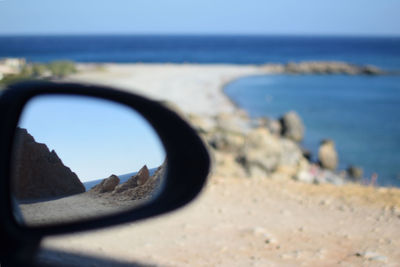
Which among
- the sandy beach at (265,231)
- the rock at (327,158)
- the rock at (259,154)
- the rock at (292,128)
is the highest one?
the sandy beach at (265,231)

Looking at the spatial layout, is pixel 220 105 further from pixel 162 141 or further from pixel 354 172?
pixel 162 141

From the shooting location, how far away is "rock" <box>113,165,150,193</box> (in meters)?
2.11

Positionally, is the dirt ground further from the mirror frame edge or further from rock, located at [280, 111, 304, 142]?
rock, located at [280, 111, 304, 142]

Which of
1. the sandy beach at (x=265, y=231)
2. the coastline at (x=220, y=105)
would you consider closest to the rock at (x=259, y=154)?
the coastline at (x=220, y=105)

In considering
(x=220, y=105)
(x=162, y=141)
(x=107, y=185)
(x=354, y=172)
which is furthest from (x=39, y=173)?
(x=220, y=105)

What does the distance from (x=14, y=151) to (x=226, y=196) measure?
492cm

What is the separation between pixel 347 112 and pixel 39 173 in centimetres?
3378

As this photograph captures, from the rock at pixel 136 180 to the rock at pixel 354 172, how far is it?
16.6 m

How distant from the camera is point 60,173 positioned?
2.03m

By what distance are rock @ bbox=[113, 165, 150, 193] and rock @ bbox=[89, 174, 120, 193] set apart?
0.08ft

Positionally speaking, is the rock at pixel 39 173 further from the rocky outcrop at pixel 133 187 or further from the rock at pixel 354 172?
the rock at pixel 354 172

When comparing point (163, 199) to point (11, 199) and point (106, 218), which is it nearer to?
point (106, 218)

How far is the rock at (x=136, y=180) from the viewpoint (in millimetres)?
2107

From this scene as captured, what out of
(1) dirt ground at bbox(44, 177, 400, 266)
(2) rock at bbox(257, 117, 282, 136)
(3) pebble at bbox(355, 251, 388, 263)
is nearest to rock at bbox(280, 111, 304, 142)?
(2) rock at bbox(257, 117, 282, 136)
